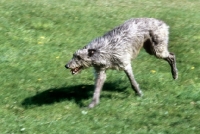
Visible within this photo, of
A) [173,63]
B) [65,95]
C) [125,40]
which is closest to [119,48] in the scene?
[125,40]

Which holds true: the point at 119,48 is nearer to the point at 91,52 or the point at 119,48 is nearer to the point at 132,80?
the point at 91,52

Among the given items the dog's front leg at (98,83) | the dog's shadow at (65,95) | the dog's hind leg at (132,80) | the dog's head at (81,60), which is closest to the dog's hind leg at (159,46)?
the dog's hind leg at (132,80)

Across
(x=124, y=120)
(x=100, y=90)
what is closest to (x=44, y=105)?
(x=100, y=90)

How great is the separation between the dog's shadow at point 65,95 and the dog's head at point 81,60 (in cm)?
66

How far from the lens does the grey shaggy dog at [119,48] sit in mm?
8195

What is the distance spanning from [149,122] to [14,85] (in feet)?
9.81

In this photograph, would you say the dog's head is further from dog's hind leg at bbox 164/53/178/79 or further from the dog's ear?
dog's hind leg at bbox 164/53/178/79

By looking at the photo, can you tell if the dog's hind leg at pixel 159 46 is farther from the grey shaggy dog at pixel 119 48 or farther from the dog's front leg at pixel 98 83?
the dog's front leg at pixel 98 83

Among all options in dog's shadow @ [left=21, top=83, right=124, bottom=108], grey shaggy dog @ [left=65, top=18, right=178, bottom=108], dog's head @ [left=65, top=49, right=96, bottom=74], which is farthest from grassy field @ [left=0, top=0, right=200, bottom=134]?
dog's head @ [left=65, top=49, right=96, bottom=74]

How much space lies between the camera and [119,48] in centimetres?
830

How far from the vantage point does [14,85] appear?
362 inches

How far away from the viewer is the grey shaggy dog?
26.9ft

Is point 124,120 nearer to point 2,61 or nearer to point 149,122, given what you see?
point 149,122

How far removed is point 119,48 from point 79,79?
166cm
